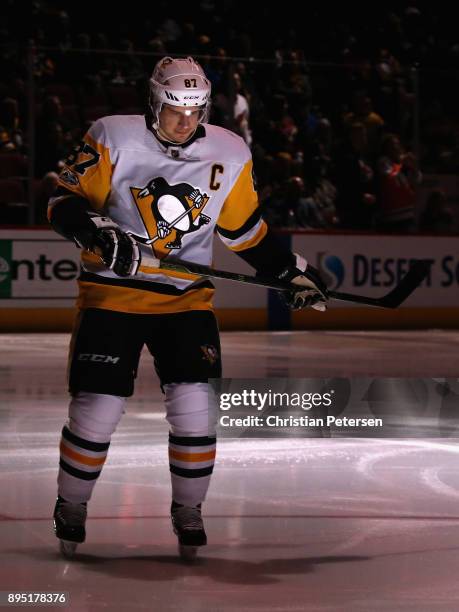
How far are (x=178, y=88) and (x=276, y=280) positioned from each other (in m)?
0.76

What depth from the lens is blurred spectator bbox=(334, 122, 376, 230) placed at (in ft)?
44.3

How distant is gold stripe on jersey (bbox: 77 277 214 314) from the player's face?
0.46 metres

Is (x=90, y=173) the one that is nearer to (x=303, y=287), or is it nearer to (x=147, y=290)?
(x=147, y=290)

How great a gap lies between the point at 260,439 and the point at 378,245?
794 centimetres

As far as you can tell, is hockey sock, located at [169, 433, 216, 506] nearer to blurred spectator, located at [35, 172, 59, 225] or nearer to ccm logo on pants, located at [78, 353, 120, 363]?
ccm logo on pants, located at [78, 353, 120, 363]

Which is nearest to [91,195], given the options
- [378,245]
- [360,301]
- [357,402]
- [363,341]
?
[360,301]

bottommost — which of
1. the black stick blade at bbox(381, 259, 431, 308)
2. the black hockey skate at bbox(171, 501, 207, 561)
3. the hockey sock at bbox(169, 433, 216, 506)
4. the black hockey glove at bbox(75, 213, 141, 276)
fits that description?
the black hockey skate at bbox(171, 501, 207, 561)

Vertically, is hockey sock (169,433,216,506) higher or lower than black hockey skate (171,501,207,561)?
higher

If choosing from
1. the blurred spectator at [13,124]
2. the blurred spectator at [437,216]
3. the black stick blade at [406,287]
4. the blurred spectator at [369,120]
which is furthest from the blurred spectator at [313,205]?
the black stick blade at [406,287]

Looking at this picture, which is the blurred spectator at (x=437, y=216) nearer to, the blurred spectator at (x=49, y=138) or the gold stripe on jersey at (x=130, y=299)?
the blurred spectator at (x=49, y=138)

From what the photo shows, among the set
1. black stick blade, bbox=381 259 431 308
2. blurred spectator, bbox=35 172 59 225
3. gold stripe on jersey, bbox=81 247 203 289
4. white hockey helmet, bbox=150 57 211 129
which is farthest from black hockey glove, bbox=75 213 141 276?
blurred spectator, bbox=35 172 59 225

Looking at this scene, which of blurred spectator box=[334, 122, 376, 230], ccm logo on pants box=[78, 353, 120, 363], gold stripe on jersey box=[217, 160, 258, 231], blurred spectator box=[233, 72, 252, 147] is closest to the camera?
ccm logo on pants box=[78, 353, 120, 363]

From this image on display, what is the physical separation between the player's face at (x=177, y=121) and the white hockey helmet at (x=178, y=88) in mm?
16

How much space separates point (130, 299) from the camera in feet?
13.7
